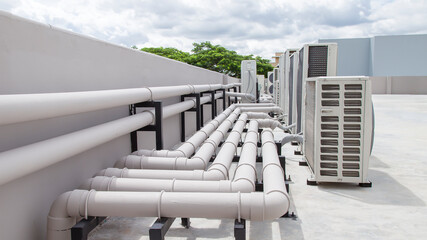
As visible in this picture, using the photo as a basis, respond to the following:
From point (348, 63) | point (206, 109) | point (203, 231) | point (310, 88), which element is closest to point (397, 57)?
point (348, 63)

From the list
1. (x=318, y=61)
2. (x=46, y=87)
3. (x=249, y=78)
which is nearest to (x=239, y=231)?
(x=46, y=87)

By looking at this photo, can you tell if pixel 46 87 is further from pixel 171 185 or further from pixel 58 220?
pixel 171 185

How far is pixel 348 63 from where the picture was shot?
39.6 metres

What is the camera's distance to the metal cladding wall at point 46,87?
2.60 m

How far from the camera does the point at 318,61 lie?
6.91 m

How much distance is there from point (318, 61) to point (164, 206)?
5.05 m

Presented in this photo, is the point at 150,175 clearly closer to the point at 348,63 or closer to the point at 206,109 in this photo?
the point at 206,109

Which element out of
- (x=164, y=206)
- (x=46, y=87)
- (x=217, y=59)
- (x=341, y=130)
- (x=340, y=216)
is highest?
(x=217, y=59)

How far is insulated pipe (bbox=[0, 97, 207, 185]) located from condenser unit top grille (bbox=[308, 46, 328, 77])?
4297 millimetres

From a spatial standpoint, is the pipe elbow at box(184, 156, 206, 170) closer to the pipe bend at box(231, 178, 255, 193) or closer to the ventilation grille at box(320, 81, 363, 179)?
the pipe bend at box(231, 178, 255, 193)

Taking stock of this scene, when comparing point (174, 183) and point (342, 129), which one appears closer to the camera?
point (174, 183)

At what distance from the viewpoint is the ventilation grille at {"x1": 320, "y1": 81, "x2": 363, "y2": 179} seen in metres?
4.95

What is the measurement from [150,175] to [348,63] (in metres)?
39.6

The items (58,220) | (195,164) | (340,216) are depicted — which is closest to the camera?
(58,220)
